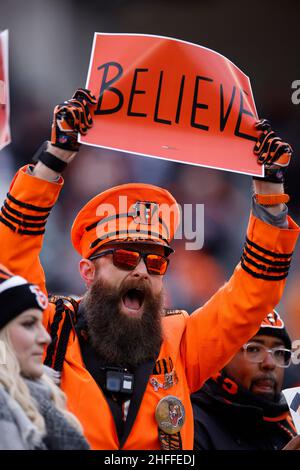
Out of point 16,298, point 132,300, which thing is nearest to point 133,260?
point 132,300

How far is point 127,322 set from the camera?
2854 mm

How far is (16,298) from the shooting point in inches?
85.0

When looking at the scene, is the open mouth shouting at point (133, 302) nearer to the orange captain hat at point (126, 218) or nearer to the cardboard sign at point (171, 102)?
the orange captain hat at point (126, 218)

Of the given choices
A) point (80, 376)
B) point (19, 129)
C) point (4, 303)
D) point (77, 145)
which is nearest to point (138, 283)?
point (80, 376)

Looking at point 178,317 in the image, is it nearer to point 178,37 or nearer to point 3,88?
point 3,88

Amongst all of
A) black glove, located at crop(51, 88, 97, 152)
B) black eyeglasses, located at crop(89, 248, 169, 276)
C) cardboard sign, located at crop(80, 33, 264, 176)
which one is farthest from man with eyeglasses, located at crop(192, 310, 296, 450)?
black glove, located at crop(51, 88, 97, 152)

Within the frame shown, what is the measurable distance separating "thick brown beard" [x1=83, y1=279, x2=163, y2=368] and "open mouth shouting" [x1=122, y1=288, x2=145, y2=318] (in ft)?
0.06

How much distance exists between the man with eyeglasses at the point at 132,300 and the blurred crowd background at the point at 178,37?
1080mm

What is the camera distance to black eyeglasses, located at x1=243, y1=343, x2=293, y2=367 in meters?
3.31

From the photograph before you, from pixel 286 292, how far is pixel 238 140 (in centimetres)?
194

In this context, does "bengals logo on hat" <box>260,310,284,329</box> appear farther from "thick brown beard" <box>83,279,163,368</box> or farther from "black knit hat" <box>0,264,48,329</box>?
"black knit hat" <box>0,264,48,329</box>

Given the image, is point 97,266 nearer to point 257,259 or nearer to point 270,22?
point 257,259

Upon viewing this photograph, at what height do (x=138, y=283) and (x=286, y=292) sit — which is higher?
(x=138, y=283)

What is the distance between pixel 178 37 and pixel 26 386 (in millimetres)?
2619
